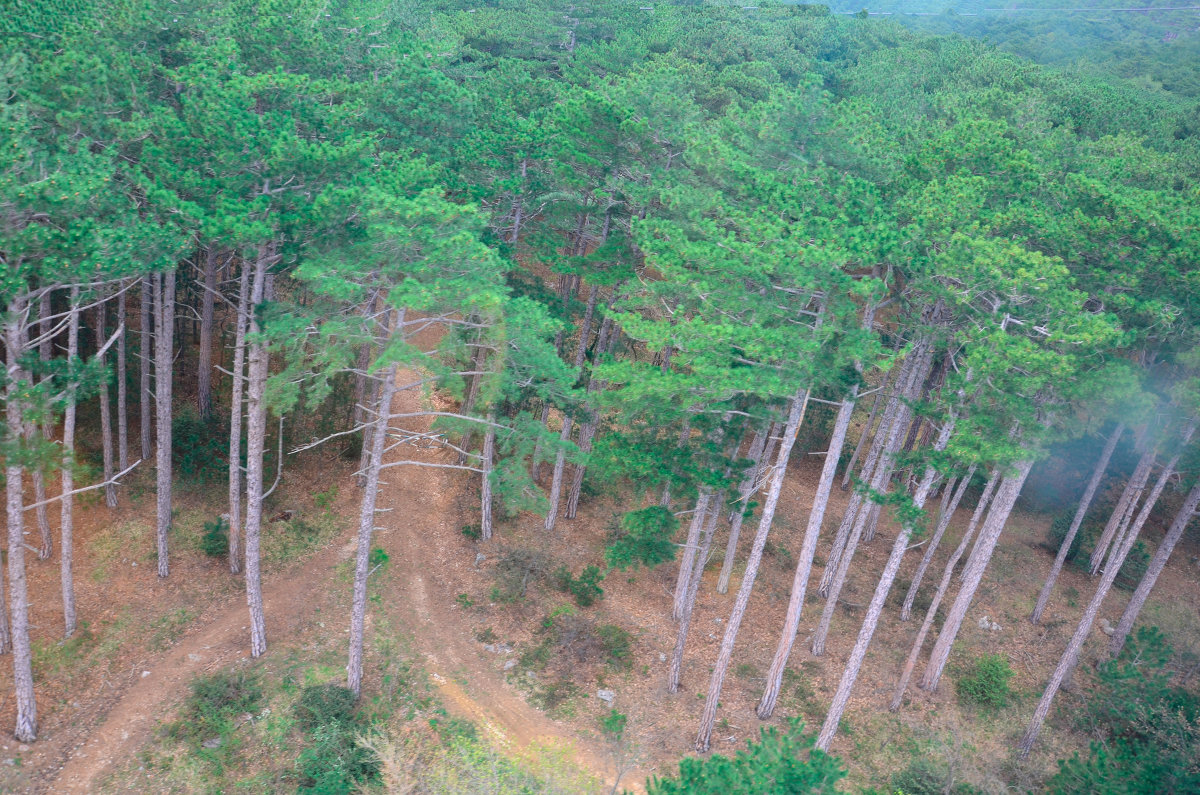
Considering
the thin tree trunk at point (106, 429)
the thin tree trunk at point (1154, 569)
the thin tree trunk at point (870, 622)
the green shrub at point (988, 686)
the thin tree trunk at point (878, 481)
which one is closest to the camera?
the thin tree trunk at point (870, 622)

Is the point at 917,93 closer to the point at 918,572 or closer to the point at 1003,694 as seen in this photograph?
the point at 918,572

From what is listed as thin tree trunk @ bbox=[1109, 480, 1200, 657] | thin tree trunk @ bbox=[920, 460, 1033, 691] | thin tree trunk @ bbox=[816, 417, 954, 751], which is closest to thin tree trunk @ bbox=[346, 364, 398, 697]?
thin tree trunk @ bbox=[816, 417, 954, 751]

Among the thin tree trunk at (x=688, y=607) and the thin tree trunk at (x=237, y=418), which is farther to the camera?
the thin tree trunk at (x=688, y=607)

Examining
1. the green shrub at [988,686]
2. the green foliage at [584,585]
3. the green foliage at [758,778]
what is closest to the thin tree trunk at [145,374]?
the green foliage at [584,585]

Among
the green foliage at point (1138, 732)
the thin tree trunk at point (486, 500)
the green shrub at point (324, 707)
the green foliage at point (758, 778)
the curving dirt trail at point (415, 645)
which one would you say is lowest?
the curving dirt trail at point (415, 645)

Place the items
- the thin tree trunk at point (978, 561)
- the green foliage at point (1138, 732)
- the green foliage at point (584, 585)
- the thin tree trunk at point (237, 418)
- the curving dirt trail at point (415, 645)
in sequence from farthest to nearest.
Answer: the green foliage at point (584, 585) → the thin tree trunk at point (237, 418) → the thin tree trunk at point (978, 561) → the curving dirt trail at point (415, 645) → the green foliage at point (1138, 732)

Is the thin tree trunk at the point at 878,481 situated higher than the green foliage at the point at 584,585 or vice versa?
the thin tree trunk at the point at 878,481

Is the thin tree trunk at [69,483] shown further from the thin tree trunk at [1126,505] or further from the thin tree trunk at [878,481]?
the thin tree trunk at [1126,505]

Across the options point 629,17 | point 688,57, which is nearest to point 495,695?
point 688,57
